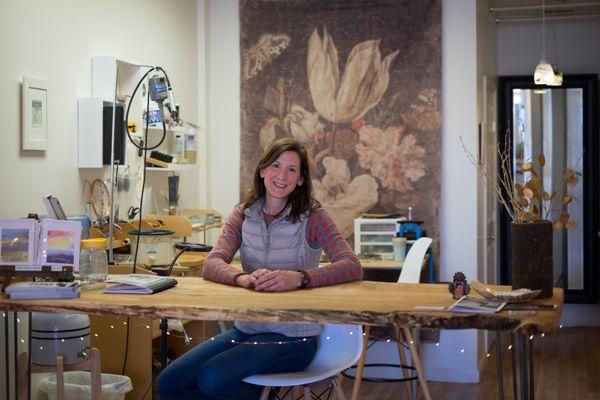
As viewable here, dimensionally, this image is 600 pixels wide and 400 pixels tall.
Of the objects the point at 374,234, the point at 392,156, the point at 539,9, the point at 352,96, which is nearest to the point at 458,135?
the point at 392,156

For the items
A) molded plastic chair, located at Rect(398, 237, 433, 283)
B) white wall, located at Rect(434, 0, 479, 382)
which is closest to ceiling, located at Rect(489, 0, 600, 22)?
white wall, located at Rect(434, 0, 479, 382)

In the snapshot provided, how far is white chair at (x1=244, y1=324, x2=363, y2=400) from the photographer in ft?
8.87

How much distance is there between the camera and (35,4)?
13.2 ft

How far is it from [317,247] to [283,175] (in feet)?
0.93

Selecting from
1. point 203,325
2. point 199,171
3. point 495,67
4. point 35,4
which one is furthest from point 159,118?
point 495,67

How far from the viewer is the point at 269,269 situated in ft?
10.4

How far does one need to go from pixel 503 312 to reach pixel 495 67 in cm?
535

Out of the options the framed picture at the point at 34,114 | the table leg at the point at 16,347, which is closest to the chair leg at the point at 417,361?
the table leg at the point at 16,347

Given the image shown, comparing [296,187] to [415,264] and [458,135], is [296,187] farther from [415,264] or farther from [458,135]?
[458,135]

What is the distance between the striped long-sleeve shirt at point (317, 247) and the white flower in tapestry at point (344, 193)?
2.63 metres

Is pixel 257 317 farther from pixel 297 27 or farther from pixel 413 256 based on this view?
pixel 297 27

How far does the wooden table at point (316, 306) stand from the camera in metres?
2.56

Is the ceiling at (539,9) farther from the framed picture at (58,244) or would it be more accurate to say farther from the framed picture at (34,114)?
the framed picture at (58,244)

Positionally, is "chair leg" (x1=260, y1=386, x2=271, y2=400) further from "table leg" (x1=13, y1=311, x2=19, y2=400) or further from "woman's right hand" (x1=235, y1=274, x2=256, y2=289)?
"table leg" (x1=13, y1=311, x2=19, y2=400)
